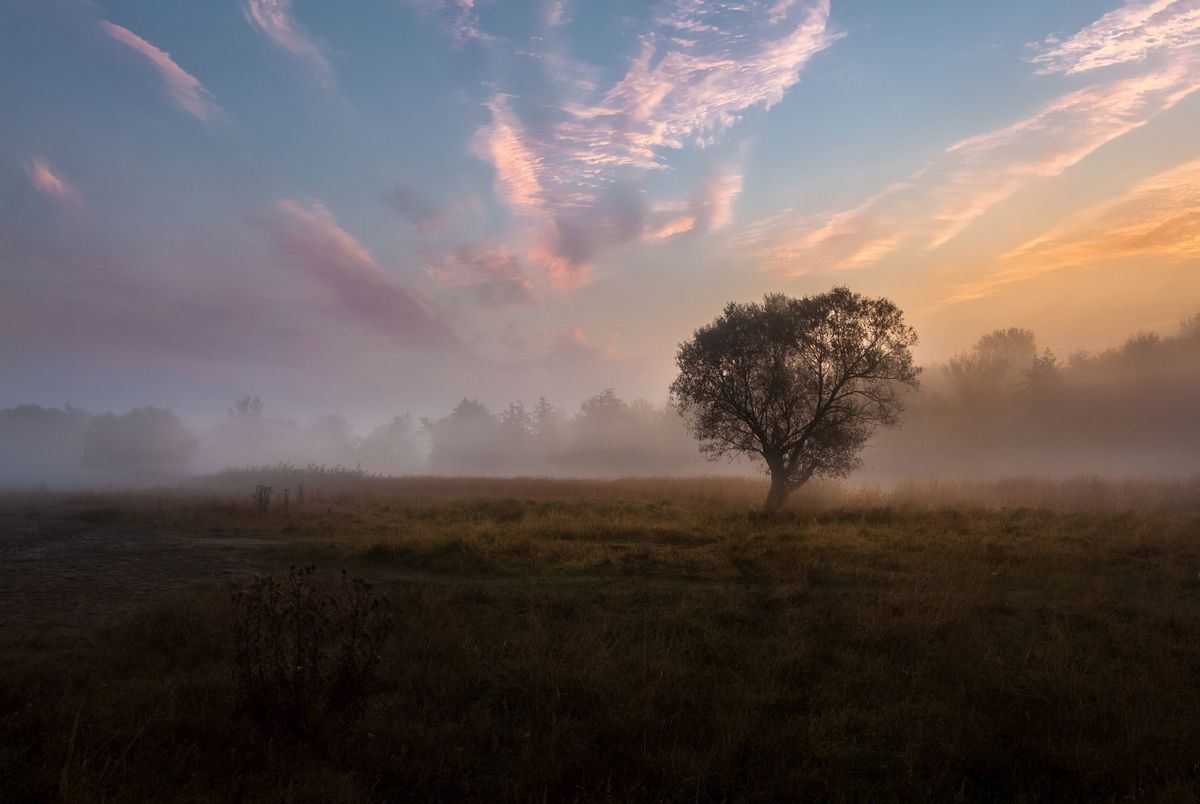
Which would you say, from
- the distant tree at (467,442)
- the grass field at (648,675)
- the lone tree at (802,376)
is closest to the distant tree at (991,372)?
the lone tree at (802,376)

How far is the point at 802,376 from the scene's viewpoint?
23047 mm

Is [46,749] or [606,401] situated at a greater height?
[606,401]

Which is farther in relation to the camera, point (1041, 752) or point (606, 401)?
point (606, 401)

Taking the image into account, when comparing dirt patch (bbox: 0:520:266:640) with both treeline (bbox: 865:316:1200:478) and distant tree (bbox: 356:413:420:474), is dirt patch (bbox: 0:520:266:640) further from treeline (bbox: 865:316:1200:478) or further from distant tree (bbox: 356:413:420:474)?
distant tree (bbox: 356:413:420:474)

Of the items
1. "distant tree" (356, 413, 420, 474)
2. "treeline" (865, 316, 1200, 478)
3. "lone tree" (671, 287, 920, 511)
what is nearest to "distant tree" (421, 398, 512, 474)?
"distant tree" (356, 413, 420, 474)

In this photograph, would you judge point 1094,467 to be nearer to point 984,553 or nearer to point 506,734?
point 984,553

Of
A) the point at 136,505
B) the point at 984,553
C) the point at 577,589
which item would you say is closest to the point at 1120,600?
the point at 984,553

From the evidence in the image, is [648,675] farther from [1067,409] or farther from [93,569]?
[1067,409]

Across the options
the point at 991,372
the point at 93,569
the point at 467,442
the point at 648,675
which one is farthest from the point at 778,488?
the point at 467,442

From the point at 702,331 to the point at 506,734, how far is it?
68.0 feet

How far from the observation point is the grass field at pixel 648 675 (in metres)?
4.85

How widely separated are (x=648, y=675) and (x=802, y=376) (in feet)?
61.1

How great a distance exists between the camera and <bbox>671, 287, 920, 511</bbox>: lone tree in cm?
2197

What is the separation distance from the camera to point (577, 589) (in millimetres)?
11250
